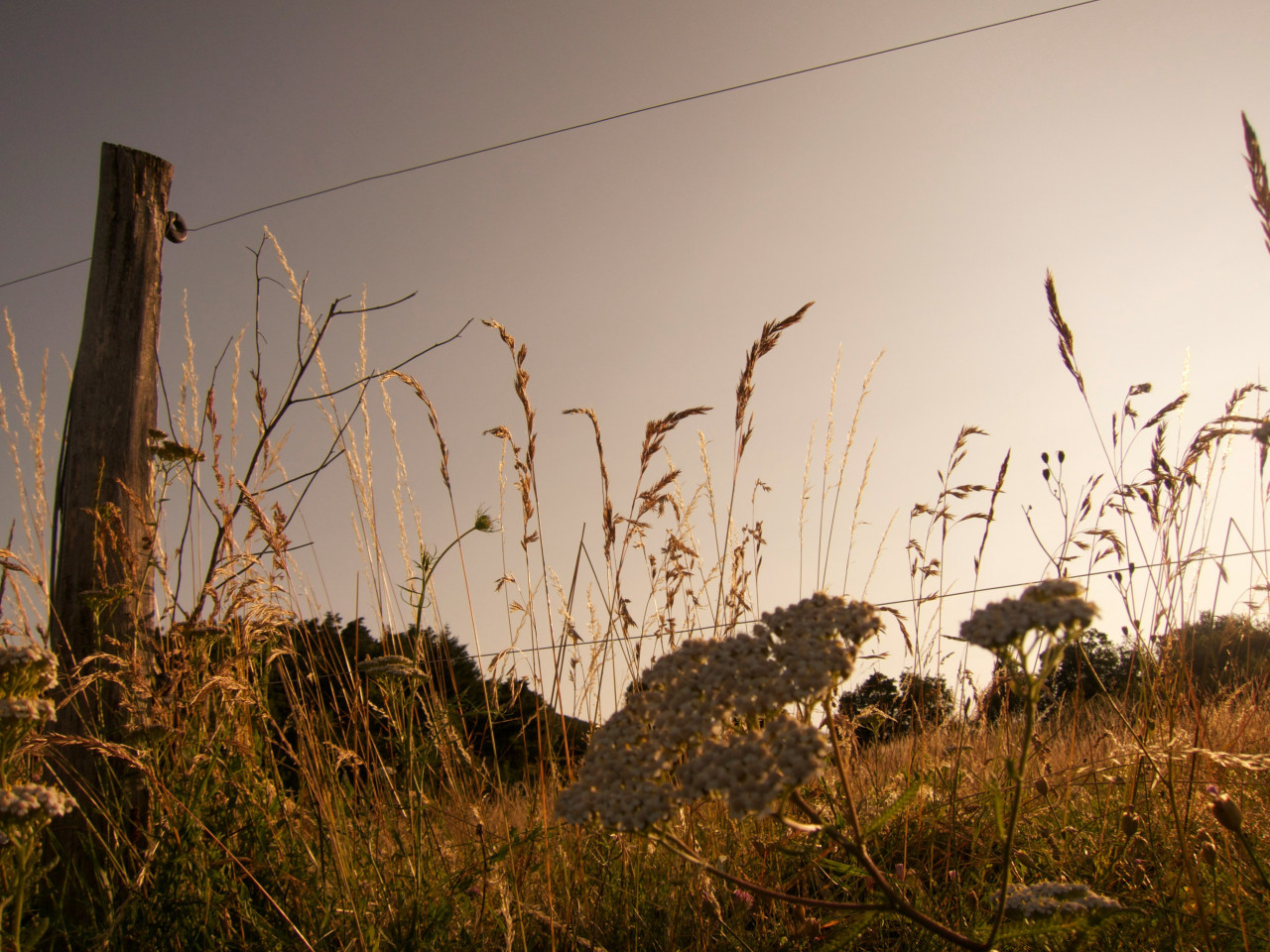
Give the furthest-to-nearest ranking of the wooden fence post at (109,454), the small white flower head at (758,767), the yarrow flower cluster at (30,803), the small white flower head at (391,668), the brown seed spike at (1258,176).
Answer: the wooden fence post at (109,454) → the small white flower head at (391,668) → the brown seed spike at (1258,176) → the yarrow flower cluster at (30,803) → the small white flower head at (758,767)

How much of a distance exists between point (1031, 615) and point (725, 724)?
0.45 meters

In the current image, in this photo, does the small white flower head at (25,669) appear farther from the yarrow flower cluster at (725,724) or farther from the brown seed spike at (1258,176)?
the brown seed spike at (1258,176)

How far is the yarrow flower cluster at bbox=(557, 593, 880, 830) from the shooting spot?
2.81ft

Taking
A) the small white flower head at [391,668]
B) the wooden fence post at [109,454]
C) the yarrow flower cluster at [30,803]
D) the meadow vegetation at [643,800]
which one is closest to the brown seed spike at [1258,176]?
the meadow vegetation at [643,800]

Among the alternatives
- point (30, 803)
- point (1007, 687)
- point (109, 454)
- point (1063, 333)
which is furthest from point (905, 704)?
point (109, 454)

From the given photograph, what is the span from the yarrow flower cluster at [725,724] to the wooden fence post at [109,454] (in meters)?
1.64

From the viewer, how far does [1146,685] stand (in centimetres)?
208

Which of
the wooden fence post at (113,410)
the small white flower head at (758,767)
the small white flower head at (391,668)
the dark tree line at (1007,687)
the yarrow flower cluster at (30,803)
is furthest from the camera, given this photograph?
the wooden fence post at (113,410)

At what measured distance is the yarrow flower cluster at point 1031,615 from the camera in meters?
0.90

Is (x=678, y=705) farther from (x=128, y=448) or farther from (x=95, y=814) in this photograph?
(x=128, y=448)

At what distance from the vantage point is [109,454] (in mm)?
2365

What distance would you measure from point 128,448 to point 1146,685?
132 inches

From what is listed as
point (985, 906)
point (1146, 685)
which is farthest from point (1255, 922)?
point (1146, 685)

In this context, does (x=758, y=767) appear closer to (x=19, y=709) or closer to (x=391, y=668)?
(x=391, y=668)
